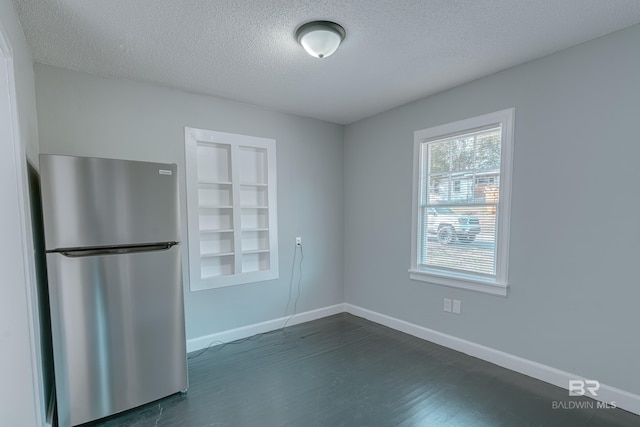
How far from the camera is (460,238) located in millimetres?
2900

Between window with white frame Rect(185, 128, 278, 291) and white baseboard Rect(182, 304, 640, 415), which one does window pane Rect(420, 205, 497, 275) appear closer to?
white baseboard Rect(182, 304, 640, 415)

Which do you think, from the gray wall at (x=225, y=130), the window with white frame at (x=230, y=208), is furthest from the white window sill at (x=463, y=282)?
the window with white frame at (x=230, y=208)

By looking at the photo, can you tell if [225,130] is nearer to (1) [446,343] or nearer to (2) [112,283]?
(2) [112,283]

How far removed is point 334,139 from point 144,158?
2256mm

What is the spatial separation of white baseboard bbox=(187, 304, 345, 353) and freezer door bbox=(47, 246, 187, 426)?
789mm

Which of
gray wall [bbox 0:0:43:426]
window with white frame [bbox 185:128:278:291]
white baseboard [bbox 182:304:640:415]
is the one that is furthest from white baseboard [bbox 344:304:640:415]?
gray wall [bbox 0:0:43:426]

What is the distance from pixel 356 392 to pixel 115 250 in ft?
6.47

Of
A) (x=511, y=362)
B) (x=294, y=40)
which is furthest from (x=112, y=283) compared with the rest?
(x=511, y=362)

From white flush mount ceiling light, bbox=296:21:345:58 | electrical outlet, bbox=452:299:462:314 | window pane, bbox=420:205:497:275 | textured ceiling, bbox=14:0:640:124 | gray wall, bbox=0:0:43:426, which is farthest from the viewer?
electrical outlet, bbox=452:299:462:314

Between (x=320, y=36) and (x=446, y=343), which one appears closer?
(x=320, y=36)

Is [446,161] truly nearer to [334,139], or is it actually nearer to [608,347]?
[334,139]

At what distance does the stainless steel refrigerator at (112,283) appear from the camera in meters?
1.78

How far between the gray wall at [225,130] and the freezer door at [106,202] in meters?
0.78

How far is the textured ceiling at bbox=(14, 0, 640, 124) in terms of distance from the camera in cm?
172
